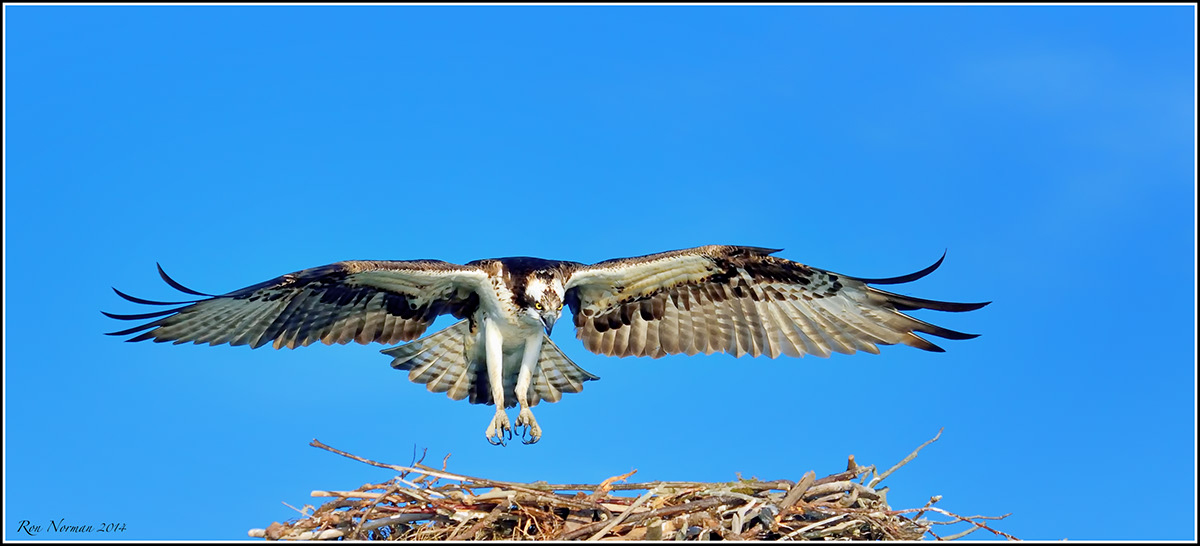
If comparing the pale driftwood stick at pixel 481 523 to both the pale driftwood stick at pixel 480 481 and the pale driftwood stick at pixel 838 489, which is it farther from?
the pale driftwood stick at pixel 838 489

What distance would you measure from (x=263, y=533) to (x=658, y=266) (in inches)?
156

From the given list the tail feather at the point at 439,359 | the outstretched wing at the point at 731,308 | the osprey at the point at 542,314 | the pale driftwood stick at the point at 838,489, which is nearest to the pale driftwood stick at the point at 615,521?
the pale driftwood stick at the point at 838,489

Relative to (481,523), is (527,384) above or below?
above

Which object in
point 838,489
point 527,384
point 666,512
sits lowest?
point 666,512

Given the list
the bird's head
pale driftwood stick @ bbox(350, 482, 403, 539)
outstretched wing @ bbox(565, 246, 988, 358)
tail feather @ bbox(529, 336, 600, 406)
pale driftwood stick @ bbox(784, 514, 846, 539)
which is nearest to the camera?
pale driftwood stick @ bbox(784, 514, 846, 539)

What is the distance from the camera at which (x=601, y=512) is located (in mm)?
6621

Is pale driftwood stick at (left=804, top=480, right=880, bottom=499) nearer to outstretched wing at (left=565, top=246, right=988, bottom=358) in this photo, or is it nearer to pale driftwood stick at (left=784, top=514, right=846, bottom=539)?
pale driftwood stick at (left=784, top=514, right=846, bottom=539)

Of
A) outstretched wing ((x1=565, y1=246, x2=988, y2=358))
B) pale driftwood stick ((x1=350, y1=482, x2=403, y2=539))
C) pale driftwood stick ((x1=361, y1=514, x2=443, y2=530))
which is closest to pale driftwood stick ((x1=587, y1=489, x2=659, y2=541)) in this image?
pale driftwood stick ((x1=361, y1=514, x2=443, y2=530))

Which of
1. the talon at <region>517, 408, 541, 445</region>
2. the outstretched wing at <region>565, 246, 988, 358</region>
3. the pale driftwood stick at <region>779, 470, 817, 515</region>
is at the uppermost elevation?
the outstretched wing at <region>565, 246, 988, 358</region>

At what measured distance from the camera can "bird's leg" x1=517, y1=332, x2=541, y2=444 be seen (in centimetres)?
858

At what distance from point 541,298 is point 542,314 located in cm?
14

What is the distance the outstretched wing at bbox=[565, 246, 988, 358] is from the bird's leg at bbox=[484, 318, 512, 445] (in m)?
0.79

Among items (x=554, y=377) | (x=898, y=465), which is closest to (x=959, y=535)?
(x=898, y=465)

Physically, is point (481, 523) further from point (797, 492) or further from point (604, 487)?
point (797, 492)
